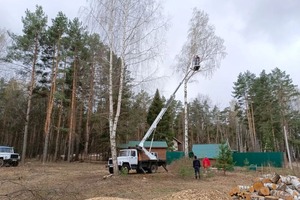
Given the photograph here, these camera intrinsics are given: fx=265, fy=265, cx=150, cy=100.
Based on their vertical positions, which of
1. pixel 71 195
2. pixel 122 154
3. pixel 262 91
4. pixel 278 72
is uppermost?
pixel 278 72

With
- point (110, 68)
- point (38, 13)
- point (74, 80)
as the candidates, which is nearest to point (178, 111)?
point (74, 80)

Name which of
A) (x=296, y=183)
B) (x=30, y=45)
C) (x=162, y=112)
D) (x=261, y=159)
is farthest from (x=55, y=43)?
(x=296, y=183)

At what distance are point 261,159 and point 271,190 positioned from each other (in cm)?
1722

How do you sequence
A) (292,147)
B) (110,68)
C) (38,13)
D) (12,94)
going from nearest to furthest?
1. (110,68)
2. (38,13)
3. (12,94)
4. (292,147)

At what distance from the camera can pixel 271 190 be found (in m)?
9.14

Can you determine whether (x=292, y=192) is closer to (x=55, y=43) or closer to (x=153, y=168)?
(x=153, y=168)

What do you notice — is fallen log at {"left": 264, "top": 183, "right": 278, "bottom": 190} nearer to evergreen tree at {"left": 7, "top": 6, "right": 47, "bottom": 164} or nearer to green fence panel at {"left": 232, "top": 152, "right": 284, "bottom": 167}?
green fence panel at {"left": 232, "top": 152, "right": 284, "bottom": 167}

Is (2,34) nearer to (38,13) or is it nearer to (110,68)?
(38,13)

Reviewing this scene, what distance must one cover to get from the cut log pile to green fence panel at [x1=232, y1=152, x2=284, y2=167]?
14.3m

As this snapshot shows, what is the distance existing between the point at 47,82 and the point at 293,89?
34832 millimetres

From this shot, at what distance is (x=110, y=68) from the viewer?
1468cm

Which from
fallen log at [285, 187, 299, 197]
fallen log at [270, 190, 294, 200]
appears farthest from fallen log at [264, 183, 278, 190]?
fallen log at [285, 187, 299, 197]

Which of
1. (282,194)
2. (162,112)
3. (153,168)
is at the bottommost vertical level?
(282,194)

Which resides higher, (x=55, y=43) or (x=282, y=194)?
(x=55, y=43)
